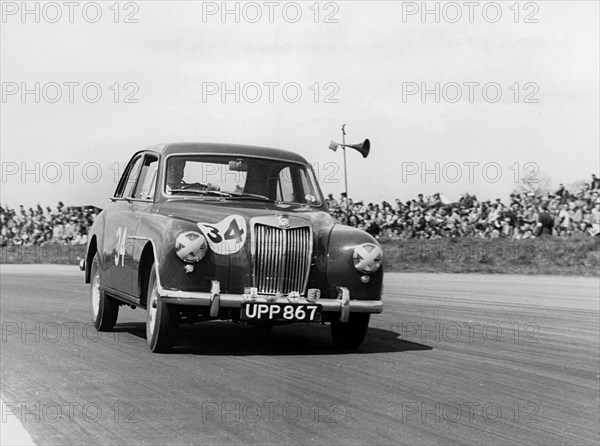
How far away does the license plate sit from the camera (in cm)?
713

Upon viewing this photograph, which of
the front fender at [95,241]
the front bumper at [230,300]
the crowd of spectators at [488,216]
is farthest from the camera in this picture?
the crowd of spectators at [488,216]

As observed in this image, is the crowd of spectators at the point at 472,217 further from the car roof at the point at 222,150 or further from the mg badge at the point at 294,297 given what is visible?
the mg badge at the point at 294,297

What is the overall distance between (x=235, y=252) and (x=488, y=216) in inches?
554

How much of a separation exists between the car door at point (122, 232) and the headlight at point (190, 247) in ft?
3.12

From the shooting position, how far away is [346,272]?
757 cm

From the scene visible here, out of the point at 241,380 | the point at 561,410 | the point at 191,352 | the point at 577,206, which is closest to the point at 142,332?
the point at 191,352

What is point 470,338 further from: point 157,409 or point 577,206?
point 577,206

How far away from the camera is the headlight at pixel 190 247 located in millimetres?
7164

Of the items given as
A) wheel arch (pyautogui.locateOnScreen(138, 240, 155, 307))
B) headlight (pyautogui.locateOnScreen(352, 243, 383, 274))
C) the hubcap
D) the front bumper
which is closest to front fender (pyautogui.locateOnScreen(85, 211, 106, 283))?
the hubcap

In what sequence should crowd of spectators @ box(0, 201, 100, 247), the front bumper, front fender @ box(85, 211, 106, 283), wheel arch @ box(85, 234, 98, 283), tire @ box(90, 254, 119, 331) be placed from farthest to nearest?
crowd of spectators @ box(0, 201, 100, 247) → wheel arch @ box(85, 234, 98, 283) → front fender @ box(85, 211, 106, 283) → tire @ box(90, 254, 119, 331) → the front bumper

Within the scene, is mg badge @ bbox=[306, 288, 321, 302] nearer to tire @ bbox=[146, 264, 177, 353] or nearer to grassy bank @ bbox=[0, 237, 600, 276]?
tire @ bbox=[146, 264, 177, 353]

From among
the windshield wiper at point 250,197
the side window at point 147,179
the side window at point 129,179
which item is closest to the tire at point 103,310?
the side window at point 129,179

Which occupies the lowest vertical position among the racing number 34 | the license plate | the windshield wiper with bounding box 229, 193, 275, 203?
the license plate

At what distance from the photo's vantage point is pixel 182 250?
7.17m
